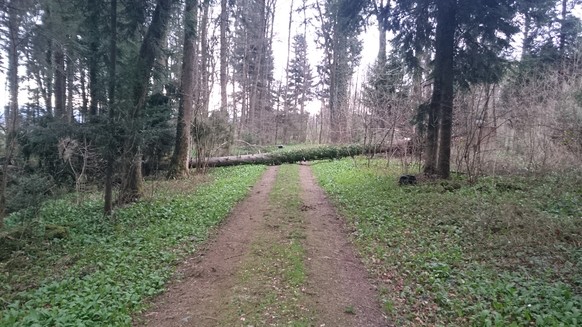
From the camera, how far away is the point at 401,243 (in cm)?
630

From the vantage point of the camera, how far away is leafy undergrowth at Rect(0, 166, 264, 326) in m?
4.00

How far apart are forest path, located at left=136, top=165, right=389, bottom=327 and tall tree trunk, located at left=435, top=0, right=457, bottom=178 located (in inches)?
194

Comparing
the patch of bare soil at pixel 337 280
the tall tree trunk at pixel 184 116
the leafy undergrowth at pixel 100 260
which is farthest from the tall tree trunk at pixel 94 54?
the tall tree trunk at pixel 184 116

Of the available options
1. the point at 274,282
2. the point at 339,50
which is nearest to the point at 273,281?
the point at 274,282

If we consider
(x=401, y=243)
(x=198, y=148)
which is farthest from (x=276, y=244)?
(x=198, y=148)

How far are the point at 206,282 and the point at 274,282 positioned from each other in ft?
3.47

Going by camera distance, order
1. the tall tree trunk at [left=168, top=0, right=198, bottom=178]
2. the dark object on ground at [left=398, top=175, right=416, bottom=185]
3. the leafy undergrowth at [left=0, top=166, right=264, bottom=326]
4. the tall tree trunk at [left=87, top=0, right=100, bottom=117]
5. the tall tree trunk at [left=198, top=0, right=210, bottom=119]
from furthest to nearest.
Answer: the tall tree trunk at [left=198, top=0, right=210, bottom=119], the tall tree trunk at [left=168, top=0, right=198, bottom=178], the dark object on ground at [left=398, top=175, right=416, bottom=185], the tall tree trunk at [left=87, top=0, right=100, bottom=117], the leafy undergrowth at [left=0, top=166, right=264, bottom=326]

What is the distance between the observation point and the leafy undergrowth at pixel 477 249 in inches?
160

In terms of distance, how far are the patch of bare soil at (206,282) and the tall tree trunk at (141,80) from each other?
10.00ft

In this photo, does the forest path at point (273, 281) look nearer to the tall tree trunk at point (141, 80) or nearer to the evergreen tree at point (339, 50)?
the tall tree trunk at point (141, 80)

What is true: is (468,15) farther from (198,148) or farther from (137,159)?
(198,148)

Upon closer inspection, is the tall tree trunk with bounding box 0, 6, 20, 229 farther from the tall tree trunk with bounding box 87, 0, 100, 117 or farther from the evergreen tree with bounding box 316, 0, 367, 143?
the evergreen tree with bounding box 316, 0, 367, 143

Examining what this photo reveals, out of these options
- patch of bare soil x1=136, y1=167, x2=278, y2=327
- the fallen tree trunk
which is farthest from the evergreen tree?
patch of bare soil x1=136, y1=167, x2=278, y2=327

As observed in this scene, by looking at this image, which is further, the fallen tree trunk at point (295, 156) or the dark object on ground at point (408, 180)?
the fallen tree trunk at point (295, 156)
